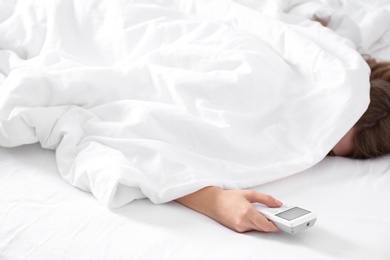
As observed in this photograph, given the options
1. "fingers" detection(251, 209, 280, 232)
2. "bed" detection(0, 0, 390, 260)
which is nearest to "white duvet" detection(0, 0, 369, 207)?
"bed" detection(0, 0, 390, 260)

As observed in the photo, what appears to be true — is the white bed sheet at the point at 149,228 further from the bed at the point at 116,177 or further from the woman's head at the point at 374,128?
the woman's head at the point at 374,128

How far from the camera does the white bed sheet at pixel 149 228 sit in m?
0.86

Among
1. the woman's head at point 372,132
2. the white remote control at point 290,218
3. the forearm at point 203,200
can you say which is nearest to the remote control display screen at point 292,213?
the white remote control at point 290,218

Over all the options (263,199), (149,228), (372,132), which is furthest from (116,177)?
(372,132)

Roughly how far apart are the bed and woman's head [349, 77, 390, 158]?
29 millimetres

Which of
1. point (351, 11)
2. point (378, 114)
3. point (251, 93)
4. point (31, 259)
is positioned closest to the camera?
point (31, 259)

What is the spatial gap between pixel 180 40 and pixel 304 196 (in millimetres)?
427

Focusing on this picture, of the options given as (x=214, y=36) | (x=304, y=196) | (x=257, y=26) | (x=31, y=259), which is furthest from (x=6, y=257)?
(x=257, y=26)

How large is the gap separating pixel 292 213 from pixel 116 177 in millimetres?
277

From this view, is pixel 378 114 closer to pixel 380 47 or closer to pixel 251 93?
pixel 251 93

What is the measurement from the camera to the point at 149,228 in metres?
0.90

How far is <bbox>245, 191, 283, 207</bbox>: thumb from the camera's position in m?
0.94

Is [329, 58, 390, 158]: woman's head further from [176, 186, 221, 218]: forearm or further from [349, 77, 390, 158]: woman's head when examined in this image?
→ [176, 186, 221, 218]: forearm

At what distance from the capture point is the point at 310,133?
1.16m
